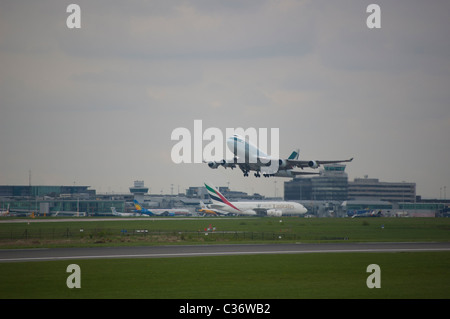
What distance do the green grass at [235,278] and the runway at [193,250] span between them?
13.6ft

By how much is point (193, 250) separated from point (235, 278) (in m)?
20.5

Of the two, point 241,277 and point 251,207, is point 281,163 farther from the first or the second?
point 251,207

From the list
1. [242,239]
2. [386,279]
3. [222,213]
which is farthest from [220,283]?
[222,213]

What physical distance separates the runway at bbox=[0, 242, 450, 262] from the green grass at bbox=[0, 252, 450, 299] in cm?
415

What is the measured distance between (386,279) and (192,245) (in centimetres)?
3076

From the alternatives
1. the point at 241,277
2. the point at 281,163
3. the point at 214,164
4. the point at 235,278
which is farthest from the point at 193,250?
the point at 281,163

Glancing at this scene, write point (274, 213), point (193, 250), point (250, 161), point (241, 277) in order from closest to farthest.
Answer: point (241, 277)
point (193, 250)
point (250, 161)
point (274, 213)

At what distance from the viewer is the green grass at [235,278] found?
33344 mm

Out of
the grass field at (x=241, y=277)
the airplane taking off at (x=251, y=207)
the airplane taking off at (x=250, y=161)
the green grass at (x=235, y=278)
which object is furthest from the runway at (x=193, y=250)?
the airplane taking off at (x=251, y=207)

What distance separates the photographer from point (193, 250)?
59.3 m

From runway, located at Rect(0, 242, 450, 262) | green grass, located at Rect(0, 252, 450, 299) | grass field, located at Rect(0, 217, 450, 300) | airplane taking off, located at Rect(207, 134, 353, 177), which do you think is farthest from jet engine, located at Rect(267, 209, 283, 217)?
green grass, located at Rect(0, 252, 450, 299)

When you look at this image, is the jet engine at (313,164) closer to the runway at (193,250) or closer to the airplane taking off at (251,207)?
the runway at (193,250)

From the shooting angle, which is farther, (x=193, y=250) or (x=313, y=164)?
(x=313, y=164)
